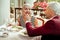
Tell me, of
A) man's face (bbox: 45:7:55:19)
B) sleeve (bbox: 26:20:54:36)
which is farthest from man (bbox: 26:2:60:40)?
man's face (bbox: 45:7:55:19)

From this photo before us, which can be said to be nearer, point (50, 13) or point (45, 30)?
point (45, 30)

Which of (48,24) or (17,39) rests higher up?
(48,24)

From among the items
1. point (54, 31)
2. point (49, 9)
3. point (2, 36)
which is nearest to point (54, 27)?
point (54, 31)

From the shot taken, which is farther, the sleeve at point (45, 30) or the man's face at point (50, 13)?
the man's face at point (50, 13)

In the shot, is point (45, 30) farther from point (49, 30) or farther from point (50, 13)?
point (50, 13)

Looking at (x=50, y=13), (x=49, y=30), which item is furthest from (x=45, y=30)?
(x=50, y=13)

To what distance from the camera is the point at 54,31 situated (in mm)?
744

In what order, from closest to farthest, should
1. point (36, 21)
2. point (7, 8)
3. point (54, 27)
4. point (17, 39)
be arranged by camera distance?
point (54, 27) < point (17, 39) < point (36, 21) < point (7, 8)

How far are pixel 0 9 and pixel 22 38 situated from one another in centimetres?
135

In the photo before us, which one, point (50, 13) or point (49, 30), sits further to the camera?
point (50, 13)

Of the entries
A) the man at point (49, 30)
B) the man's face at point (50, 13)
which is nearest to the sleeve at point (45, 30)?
the man at point (49, 30)

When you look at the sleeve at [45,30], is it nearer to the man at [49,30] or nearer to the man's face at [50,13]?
the man at [49,30]

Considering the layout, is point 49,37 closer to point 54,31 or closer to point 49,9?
point 54,31

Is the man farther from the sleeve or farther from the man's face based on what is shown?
the man's face
